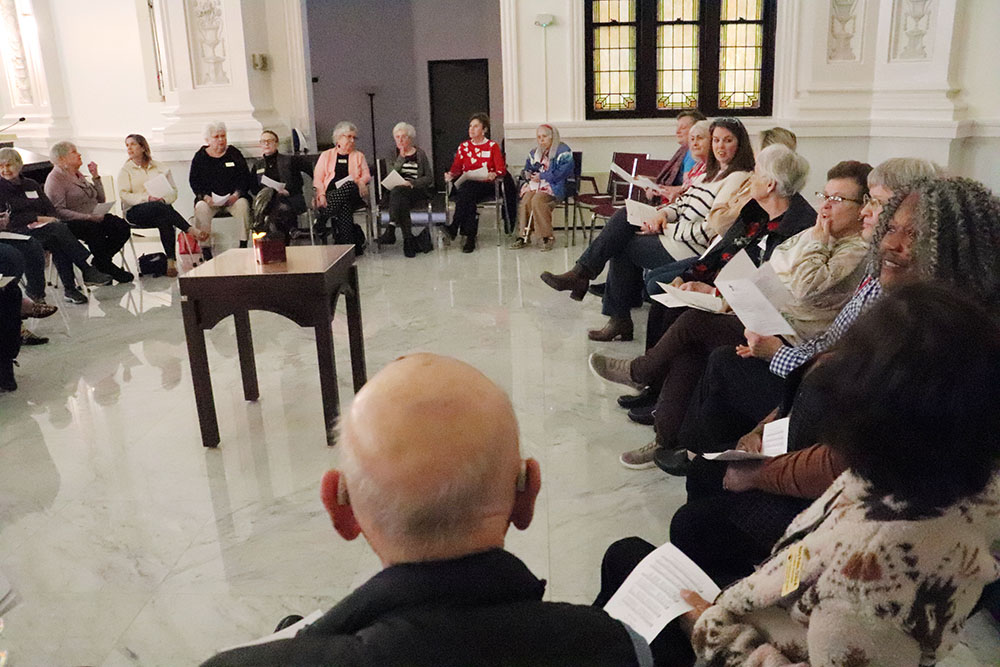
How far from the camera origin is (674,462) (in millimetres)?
2863

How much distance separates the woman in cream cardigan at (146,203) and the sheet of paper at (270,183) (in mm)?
668

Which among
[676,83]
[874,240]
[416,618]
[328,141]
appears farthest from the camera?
[328,141]

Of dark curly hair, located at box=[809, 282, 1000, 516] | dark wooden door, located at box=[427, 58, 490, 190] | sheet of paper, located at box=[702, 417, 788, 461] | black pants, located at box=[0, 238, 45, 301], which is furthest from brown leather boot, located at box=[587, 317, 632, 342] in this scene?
dark wooden door, located at box=[427, 58, 490, 190]

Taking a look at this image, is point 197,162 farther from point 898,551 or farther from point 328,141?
point 898,551

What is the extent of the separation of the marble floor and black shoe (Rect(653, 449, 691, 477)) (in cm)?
16

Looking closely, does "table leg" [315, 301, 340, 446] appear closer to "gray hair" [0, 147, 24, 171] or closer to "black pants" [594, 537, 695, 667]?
"black pants" [594, 537, 695, 667]

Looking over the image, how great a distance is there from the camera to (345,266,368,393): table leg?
3904 mm

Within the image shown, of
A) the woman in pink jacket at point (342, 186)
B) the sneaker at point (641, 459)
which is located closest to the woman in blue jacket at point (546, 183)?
the woman in pink jacket at point (342, 186)

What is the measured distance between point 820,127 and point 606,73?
210 centimetres

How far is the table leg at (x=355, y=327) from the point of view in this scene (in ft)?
12.8

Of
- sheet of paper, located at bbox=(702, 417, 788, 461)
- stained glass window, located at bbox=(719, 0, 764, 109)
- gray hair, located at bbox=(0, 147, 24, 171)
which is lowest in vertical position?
sheet of paper, located at bbox=(702, 417, 788, 461)

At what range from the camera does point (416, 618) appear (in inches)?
35.3

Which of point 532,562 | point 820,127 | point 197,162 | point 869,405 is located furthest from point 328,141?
point 869,405

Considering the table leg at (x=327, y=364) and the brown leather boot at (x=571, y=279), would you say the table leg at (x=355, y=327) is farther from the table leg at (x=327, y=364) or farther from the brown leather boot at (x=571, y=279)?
the brown leather boot at (x=571, y=279)
